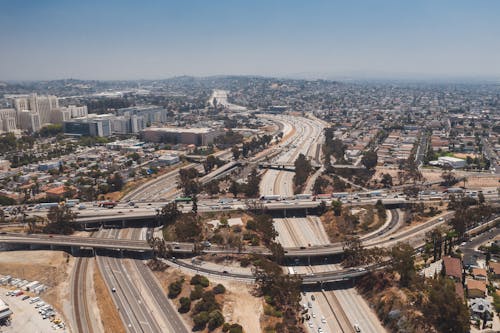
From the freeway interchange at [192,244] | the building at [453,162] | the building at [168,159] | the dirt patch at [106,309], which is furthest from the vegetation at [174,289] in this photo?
the building at [453,162]

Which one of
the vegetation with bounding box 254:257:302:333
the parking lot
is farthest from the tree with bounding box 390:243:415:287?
the parking lot

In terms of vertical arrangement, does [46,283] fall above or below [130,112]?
below

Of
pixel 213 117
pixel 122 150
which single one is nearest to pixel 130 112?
pixel 213 117

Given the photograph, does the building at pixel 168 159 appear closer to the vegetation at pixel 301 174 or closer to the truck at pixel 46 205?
the vegetation at pixel 301 174

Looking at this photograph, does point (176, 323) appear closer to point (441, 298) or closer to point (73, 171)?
point (441, 298)

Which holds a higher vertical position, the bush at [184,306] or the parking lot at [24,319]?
the bush at [184,306]
